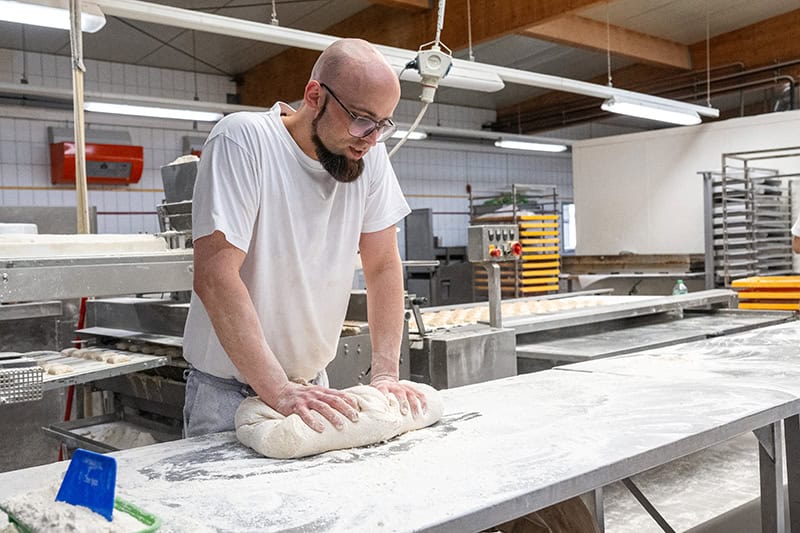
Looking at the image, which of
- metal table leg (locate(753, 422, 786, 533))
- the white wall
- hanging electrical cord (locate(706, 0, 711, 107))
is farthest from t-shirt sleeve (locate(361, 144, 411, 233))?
hanging electrical cord (locate(706, 0, 711, 107))

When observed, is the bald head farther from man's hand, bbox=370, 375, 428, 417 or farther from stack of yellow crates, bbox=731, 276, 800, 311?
stack of yellow crates, bbox=731, 276, 800, 311

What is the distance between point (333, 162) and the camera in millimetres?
1531

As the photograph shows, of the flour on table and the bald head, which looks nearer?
the flour on table

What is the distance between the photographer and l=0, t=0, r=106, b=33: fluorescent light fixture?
122 inches

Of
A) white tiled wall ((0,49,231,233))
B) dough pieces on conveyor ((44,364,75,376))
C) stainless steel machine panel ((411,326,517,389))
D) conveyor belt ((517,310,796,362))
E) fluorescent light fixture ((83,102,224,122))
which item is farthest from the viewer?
white tiled wall ((0,49,231,233))

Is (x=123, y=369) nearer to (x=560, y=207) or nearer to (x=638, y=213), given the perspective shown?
(x=638, y=213)

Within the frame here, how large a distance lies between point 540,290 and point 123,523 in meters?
7.54

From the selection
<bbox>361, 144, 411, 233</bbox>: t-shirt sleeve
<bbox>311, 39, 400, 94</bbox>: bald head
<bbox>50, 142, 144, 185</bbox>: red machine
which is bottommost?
<bbox>361, 144, 411, 233</bbox>: t-shirt sleeve

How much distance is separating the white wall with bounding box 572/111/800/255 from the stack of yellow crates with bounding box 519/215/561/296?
1138mm

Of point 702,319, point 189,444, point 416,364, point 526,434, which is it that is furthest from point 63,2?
point 702,319

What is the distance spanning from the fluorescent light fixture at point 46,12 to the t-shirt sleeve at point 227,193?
2.17 metres

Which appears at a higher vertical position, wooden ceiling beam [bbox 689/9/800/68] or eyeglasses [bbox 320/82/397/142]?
wooden ceiling beam [bbox 689/9/800/68]

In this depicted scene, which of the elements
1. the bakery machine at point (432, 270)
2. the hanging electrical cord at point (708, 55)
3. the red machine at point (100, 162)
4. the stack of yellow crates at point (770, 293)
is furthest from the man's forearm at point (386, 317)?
the hanging electrical cord at point (708, 55)

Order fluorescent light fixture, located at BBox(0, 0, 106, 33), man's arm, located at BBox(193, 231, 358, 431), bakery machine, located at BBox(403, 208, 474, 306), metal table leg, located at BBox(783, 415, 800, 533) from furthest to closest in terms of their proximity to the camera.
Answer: bakery machine, located at BBox(403, 208, 474, 306) < fluorescent light fixture, located at BBox(0, 0, 106, 33) < metal table leg, located at BBox(783, 415, 800, 533) < man's arm, located at BBox(193, 231, 358, 431)
